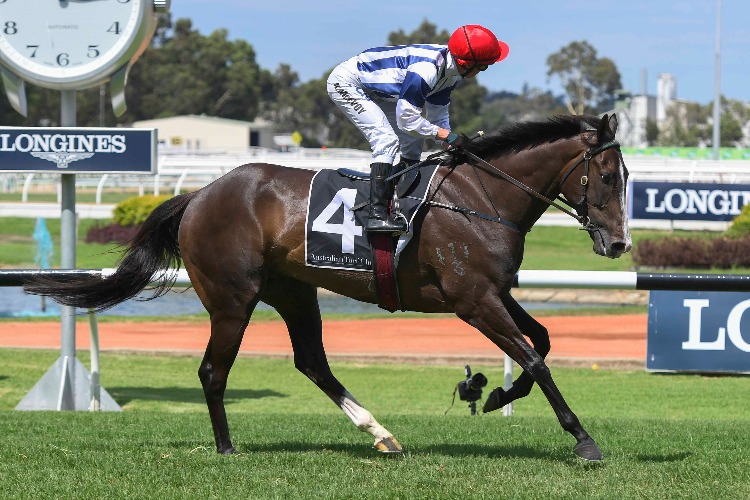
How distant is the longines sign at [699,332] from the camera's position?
9117 mm

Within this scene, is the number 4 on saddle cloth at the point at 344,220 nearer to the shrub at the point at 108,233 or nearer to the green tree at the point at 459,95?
the shrub at the point at 108,233

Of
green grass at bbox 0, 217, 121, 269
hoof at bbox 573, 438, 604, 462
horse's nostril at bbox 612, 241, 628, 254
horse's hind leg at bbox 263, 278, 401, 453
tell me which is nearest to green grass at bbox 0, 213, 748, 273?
green grass at bbox 0, 217, 121, 269

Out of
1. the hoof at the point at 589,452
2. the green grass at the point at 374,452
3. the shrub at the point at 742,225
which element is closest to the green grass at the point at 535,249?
the shrub at the point at 742,225

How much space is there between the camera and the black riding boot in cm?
620

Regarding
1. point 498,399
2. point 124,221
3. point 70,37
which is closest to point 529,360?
point 498,399

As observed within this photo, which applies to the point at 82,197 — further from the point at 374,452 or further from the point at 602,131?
the point at 602,131

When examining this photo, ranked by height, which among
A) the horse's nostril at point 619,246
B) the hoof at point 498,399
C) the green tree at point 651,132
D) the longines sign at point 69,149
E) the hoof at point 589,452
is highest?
the green tree at point 651,132

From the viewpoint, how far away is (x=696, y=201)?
23328 millimetres

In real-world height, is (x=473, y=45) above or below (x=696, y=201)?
above

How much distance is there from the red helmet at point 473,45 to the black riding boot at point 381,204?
69 centimetres

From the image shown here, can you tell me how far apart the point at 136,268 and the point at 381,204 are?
1708mm

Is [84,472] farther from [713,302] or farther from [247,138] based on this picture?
[247,138]

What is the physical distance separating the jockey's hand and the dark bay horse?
0.07m

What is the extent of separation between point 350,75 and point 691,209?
1778 cm
